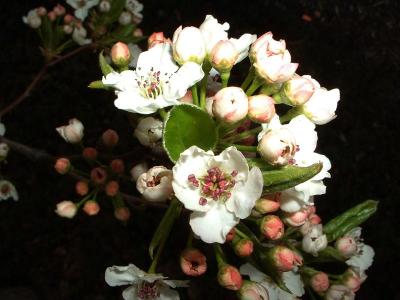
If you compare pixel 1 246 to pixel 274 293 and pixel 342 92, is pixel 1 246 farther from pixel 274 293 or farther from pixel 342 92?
pixel 342 92

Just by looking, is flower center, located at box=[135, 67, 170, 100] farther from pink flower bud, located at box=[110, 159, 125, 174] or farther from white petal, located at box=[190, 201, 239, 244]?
pink flower bud, located at box=[110, 159, 125, 174]

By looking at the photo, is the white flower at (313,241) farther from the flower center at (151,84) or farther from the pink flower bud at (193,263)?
the flower center at (151,84)

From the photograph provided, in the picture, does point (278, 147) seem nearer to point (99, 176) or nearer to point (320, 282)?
point (320, 282)

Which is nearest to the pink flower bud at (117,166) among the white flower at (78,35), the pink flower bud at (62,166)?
the pink flower bud at (62,166)

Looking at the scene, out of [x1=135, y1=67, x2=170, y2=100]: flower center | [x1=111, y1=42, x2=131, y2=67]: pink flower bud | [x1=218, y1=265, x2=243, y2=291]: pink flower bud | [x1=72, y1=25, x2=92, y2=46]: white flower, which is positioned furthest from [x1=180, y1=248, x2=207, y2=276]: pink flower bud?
[x1=72, y1=25, x2=92, y2=46]: white flower

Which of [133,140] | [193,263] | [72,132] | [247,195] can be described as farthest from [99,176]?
[133,140]

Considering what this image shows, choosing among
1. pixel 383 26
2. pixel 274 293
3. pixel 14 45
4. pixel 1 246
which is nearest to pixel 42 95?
pixel 14 45
